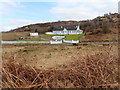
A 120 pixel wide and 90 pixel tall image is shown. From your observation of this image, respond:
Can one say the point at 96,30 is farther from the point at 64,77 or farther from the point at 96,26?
the point at 64,77

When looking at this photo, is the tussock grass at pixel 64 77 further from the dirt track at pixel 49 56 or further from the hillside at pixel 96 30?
the hillside at pixel 96 30

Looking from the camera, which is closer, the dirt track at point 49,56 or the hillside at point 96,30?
the dirt track at point 49,56

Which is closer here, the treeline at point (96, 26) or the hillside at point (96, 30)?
the hillside at point (96, 30)

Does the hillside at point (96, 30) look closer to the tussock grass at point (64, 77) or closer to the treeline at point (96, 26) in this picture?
the treeline at point (96, 26)

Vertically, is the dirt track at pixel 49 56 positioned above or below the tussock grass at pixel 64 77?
below

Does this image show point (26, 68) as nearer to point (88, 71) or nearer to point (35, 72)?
point (35, 72)

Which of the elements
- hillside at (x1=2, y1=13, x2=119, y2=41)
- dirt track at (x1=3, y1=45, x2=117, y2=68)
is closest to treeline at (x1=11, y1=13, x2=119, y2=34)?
hillside at (x1=2, y1=13, x2=119, y2=41)

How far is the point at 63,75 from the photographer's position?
352 centimetres

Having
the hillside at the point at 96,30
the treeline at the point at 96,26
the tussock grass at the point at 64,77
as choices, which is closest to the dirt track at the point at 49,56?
the tussock grass at the point at 64,77

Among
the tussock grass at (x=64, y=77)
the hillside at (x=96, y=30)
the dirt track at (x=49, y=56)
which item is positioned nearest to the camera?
the tussock grass at (x=64, y=77)

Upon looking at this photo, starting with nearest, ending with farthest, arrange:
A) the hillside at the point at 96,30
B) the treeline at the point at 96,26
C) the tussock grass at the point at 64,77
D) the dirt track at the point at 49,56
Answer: the tussock grass at the point at 64,77
the dirt track at the point at 49,56
the hillside at the point at 96,30
the treeline at the point at 96,26

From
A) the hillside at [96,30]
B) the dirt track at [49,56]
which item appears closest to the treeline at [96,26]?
the hillside at [96,30]

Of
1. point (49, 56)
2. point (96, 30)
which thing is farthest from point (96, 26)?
point (49, 56)

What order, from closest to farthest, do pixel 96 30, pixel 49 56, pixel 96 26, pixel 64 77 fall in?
pixel 64 77 < pixel 49 56 < pixel 96 30 < pixel 96 26
